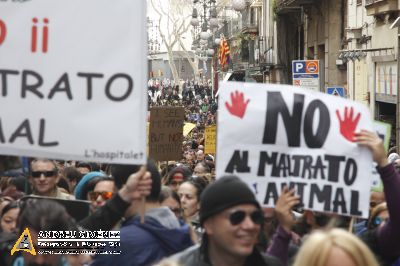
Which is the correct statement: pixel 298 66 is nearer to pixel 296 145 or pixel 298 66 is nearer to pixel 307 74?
pixel 307 74

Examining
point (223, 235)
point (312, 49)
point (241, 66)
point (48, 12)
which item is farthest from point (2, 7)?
point (241, 66)

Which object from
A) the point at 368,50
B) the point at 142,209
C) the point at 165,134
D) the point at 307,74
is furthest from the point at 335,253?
the point at 368,50

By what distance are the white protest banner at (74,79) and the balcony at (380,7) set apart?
1716cm

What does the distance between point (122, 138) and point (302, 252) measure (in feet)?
4.54

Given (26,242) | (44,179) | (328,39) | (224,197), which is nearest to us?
(26,242)

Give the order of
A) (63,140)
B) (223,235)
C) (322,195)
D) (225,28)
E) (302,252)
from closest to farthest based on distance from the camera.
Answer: (302,252), (223,235), (63,140), (322,195), (225,28)

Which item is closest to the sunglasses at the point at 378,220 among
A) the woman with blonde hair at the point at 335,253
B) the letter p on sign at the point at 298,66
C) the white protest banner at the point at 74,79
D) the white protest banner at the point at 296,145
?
the white protest banner at the point at 296,145

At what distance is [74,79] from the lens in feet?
17.3

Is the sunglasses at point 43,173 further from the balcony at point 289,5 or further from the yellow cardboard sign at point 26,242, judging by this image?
the balcony at point 289,5

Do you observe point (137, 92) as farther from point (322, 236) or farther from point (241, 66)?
point (241, 66)

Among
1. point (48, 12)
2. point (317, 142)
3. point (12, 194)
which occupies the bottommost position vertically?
point (12, 194)

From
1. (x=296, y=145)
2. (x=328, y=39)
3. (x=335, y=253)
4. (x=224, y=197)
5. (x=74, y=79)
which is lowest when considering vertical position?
(x=335, y=253)

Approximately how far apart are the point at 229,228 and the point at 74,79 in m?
1.21

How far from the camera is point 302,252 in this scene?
13.7 ft
